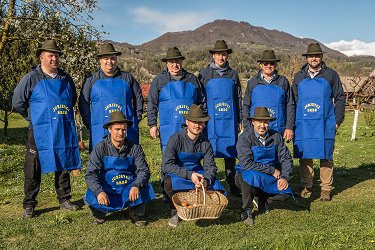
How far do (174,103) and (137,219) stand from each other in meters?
2.38

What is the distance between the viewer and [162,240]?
6340mm

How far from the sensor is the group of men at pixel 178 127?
7031 millimetres

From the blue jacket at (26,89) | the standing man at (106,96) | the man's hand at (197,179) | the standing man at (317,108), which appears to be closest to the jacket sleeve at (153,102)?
the standing man at (106,96)

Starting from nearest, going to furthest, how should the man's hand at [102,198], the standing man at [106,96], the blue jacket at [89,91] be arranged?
1. the man's hand at [102,198]
2. the standing man at [106,96]
3. the blue jacket at [89,91]

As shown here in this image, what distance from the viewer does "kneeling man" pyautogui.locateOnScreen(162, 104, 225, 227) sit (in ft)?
23.0

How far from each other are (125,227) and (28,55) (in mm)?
20795

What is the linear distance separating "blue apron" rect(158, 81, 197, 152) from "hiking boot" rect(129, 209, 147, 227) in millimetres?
1631

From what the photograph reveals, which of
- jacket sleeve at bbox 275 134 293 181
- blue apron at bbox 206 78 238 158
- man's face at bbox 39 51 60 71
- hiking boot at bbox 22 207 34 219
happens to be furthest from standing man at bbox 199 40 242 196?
hiking boot at bbox 22 207 34 219

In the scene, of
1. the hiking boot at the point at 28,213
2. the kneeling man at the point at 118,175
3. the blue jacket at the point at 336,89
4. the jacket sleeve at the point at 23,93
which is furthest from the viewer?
the blue jacket at the point at 336,89

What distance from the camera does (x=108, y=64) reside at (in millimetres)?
7711

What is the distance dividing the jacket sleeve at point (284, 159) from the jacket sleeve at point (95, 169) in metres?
3.32

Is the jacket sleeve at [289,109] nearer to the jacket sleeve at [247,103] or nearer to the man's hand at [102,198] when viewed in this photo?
the jacket sleeve at [247,103]

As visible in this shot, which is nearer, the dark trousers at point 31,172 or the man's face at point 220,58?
the dark trousers at point 31,172

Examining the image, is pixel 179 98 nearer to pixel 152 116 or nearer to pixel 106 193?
pixel 152 116
